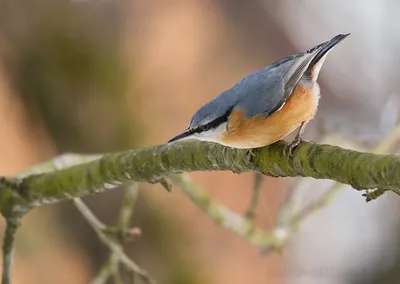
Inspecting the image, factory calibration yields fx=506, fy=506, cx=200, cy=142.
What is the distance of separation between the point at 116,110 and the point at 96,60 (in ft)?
0.52

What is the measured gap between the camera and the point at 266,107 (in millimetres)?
486

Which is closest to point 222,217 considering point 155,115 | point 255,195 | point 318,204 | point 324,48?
point 255,195

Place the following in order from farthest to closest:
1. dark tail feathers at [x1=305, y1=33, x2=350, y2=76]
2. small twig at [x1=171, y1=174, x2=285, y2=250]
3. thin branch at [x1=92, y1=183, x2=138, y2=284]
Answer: small twig at [x1=171, y1=174, x2=285, y2=250], thin branch at [x1=92, y1=183, x2=138, y2=284], dark tail feathers at [x1=305, y1=33, x2=350, y2=76]

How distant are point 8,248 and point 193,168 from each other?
0.30 meters

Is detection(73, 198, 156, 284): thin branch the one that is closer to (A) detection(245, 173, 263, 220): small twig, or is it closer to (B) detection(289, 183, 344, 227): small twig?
(A) detection(245, 173, 263, 220): small twig

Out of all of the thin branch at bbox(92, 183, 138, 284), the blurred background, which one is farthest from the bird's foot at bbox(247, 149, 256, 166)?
the blurred background

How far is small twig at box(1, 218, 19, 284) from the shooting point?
646 millimetres

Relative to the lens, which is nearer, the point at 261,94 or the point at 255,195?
the point at 261,94

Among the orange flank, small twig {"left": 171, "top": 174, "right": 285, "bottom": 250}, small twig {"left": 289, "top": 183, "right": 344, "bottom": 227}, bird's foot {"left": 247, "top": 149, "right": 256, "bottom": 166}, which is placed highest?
small twig {"left": 289, "top": 183, "right": 344, "bottom": 227}

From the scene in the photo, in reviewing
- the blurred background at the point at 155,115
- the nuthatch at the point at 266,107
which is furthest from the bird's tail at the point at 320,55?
the blurred background at the point at 155,115

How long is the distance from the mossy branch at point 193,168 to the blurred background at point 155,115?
2.39ft

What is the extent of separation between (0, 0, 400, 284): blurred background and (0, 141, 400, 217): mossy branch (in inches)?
28.7

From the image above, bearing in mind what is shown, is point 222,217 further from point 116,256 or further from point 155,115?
point 155,115

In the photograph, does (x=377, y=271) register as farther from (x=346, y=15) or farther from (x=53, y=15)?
(x=53, y=15)
